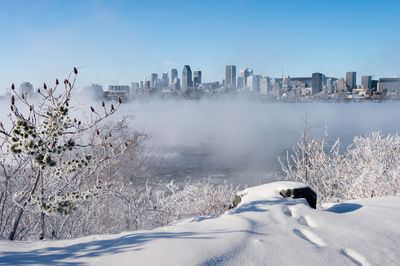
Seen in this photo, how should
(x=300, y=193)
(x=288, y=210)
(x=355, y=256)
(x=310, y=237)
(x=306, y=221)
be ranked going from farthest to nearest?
(x=300, y=193) → (x=288, y=210) → (x=306, y=221) → (x=310, y=237) → (x=355, y=256)

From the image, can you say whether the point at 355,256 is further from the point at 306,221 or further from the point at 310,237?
the point at 306,221

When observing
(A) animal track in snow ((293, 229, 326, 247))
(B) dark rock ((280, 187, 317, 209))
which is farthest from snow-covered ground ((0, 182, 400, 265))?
(B) dark rock ((280, 187, 317, 209))

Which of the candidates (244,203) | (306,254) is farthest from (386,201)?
(306,254)

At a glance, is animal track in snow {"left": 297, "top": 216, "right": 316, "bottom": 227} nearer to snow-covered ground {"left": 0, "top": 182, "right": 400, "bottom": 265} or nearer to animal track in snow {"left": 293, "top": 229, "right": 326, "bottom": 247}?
snow-covered ground {"left": 0, "top": 182, "right": 400, "bottom": 265}

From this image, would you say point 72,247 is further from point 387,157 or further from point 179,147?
point 179,147

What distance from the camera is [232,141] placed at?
65.4 meters

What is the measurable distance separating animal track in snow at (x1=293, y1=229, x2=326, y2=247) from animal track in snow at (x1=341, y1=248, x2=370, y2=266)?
0.23 metres

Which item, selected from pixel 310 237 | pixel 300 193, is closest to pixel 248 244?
pixel 310 237

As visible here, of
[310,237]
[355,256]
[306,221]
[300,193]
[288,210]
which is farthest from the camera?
[300,193]

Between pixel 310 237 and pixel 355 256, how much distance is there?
52cm

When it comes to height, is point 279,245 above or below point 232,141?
above

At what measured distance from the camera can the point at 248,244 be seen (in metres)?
3.37

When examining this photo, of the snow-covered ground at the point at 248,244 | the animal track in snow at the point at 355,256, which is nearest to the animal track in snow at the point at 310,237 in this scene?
the snow-covered ground at the point at 248,244

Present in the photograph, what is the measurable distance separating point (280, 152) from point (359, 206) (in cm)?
4485
